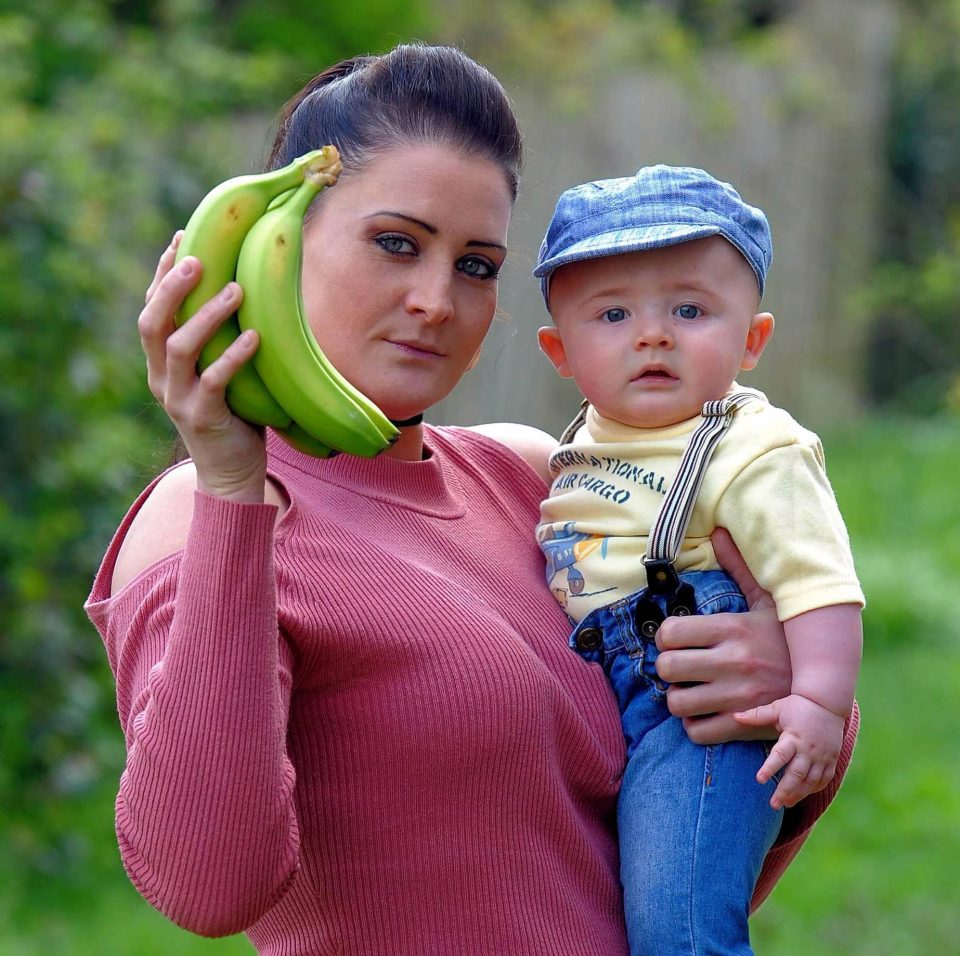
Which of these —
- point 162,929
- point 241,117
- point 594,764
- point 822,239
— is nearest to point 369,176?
point 594,764

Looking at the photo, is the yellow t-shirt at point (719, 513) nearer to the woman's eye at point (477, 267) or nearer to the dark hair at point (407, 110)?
the woman's eye at point (477, 267)

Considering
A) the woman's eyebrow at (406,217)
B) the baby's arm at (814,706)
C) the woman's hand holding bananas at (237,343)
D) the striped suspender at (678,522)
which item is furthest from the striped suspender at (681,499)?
the woman's hand holding bananas at (237,343)

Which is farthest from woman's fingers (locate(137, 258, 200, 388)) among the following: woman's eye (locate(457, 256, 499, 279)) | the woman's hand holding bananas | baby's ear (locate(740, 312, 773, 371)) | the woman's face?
baby's ear (locate(740, 312, 773, 371))

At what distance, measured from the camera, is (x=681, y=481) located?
214cm

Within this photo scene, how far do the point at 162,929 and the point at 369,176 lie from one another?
2.86 metres

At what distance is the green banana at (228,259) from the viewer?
162 centimetres

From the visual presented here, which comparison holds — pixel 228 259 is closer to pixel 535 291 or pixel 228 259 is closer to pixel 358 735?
pixel 358 735

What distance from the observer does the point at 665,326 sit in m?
2.25

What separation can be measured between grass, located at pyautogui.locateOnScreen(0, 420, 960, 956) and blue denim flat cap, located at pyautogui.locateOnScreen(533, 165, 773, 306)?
268cm

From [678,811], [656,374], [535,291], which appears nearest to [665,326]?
[656,374]

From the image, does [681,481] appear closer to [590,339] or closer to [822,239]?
[590,339]

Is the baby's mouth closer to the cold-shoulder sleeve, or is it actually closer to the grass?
the cold-shoulder sleeve

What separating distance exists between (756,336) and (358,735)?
942 millimetres

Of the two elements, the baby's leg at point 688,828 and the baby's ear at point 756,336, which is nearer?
the baby's leg at point 688,828
